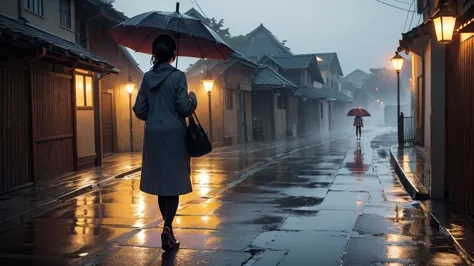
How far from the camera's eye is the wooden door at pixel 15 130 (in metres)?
9.71

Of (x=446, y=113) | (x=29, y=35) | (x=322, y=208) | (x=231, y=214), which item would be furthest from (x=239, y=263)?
(x=29, y=35)

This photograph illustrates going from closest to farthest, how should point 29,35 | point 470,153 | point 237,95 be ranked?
point 470,153, point 29,35, point 237,95

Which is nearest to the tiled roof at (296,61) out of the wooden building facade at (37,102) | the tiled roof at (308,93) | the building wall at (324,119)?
the tiled roof at (308,93)

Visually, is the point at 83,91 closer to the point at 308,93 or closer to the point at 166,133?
the point at 166,133

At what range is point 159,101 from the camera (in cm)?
541

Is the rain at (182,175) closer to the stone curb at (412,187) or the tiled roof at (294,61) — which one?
the stone curb at (412,187)

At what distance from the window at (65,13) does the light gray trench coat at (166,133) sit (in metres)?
9.19

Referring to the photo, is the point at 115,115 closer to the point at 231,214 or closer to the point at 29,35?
the point at 29,35

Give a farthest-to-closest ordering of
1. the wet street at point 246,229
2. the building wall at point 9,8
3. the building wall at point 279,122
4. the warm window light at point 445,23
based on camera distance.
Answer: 1. the building wall at point 279,122
2. the building wall at point 9,8
3. the warm window light at point 445,23
4. the wet street at point 246,229

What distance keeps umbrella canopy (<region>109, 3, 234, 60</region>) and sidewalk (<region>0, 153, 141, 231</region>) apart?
2972 millimetres

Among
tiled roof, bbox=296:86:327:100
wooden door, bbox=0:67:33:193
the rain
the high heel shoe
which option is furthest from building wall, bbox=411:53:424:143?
tiled roof, bbox=296:86:327:100

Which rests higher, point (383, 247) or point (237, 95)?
point (237, 95)

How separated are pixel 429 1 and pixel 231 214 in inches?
534

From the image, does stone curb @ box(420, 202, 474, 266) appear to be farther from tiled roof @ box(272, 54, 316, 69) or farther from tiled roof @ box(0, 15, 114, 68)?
tiled roof @ box(272, 54, 316, 69)
